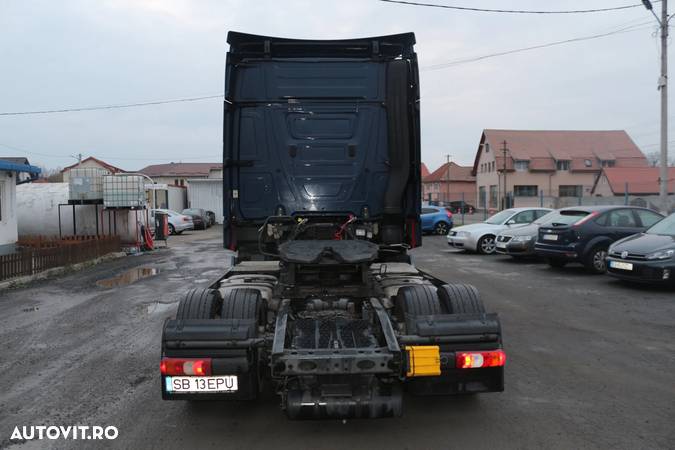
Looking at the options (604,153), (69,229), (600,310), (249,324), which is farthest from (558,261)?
(604,153)

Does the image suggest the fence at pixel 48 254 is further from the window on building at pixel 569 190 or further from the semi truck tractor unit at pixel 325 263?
the window on building at pixel 569 190

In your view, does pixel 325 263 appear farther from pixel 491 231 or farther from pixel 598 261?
pixel 491 231

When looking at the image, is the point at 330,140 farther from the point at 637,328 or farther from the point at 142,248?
the point at 142,248

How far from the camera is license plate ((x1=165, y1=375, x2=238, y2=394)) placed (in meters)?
3.58

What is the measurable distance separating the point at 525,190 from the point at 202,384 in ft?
200

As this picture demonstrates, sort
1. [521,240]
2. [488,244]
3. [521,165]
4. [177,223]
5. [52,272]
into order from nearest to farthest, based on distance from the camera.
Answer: [52,272] → [521,240] → [488,244] → [177,223] → [521,165]

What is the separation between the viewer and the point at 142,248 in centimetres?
1916

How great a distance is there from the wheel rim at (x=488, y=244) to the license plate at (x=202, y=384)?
13770 millimetres

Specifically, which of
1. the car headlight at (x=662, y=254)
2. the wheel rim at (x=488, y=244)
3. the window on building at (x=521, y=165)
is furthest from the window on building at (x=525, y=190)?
the car headlight at (x=662, y=254)

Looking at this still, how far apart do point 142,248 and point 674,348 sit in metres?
17.0

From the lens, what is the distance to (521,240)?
13883mm

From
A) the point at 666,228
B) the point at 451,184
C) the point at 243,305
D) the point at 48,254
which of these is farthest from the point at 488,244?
the point at 451,184

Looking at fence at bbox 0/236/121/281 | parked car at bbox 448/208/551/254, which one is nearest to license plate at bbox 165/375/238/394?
fence at bbox 0/236/121/281

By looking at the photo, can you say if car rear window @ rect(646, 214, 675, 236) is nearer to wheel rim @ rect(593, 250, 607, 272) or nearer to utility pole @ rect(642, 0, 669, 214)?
wheel rim @ rect(593, 250, 607, 272)
